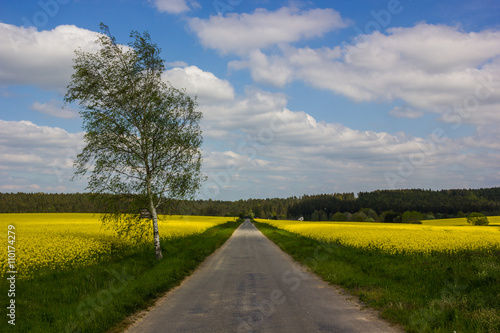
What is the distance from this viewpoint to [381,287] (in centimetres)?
1122

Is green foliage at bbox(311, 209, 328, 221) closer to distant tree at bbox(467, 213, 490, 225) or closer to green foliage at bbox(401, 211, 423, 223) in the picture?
green foliage at bbox(401, 211, 423, 223)

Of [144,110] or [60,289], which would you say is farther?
[144,110]

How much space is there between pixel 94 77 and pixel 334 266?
17477 millimetres

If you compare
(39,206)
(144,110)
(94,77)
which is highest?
(94,77)

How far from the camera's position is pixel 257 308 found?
8984mm

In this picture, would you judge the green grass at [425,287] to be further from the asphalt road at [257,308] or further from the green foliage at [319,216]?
the green foliage at [319,216]

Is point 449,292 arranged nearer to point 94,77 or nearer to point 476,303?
point 476,303

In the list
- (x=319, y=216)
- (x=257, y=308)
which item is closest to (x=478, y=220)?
(x=319, y=216)

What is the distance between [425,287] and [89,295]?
1145cm

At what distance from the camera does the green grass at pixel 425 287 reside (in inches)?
297

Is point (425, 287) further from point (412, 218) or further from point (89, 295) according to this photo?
point (412, 218)

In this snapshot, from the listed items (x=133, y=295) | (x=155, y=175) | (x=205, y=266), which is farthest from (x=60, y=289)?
(x=155, y=175)

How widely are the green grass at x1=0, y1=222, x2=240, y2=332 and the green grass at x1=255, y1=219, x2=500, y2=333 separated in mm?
6921

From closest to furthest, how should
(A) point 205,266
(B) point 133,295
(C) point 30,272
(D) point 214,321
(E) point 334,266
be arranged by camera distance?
1. (D) point 214,321
2. (B) point 133,295
3. (C) point 30,272
4. (E) point 334,266
5. (A) point 205,266
